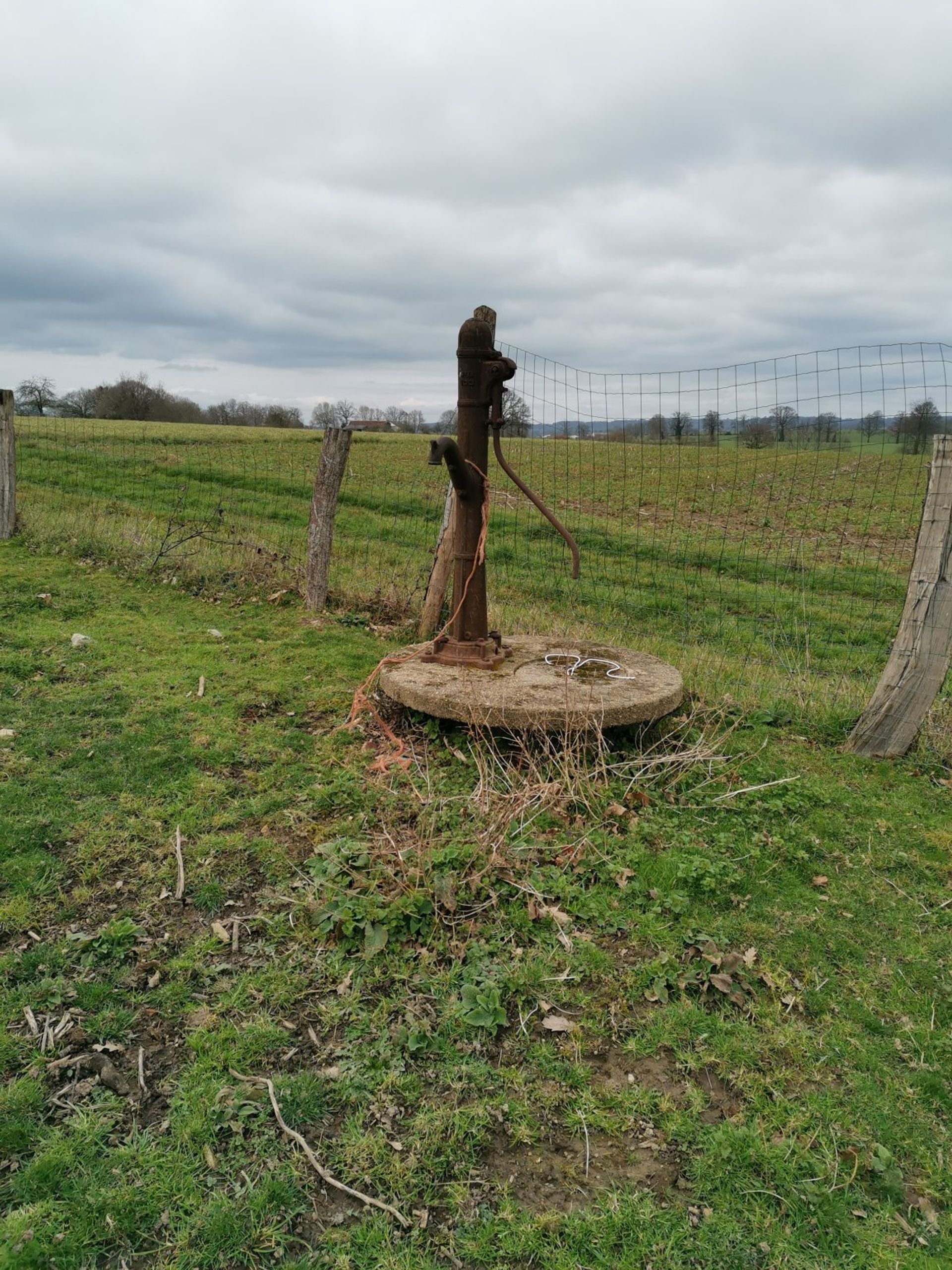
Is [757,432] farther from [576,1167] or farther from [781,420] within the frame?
[576,1167]

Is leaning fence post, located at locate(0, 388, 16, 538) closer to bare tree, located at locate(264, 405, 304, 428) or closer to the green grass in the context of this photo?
the green grass

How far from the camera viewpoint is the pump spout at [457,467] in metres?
4.06

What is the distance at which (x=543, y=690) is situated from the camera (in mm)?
4395

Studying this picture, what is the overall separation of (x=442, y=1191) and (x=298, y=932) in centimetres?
114

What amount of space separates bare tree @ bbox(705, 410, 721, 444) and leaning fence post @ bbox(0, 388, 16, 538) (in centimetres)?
717

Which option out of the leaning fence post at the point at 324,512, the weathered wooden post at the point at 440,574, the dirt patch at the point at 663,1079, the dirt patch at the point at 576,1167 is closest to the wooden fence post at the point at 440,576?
the weathered wooden post at the point at 440,574

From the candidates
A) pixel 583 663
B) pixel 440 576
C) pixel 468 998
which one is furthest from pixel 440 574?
pixel 468 998

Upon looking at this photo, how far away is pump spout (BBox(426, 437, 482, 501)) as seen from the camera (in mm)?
4062

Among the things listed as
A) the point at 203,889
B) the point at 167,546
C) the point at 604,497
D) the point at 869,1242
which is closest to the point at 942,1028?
the point at 869,1242

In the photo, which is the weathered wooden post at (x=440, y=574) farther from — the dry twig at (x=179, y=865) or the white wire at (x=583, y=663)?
the dry twig at (x=179, y=865)

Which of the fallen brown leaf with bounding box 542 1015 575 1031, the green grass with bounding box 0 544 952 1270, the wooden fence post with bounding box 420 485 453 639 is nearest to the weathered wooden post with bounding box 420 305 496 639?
the wooden fence post with bounding box 420 485 453 639

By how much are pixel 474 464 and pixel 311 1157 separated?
11.2 feet

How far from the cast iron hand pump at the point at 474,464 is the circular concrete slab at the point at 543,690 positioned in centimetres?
25

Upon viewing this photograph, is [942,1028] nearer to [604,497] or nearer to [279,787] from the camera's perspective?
[279,787]
